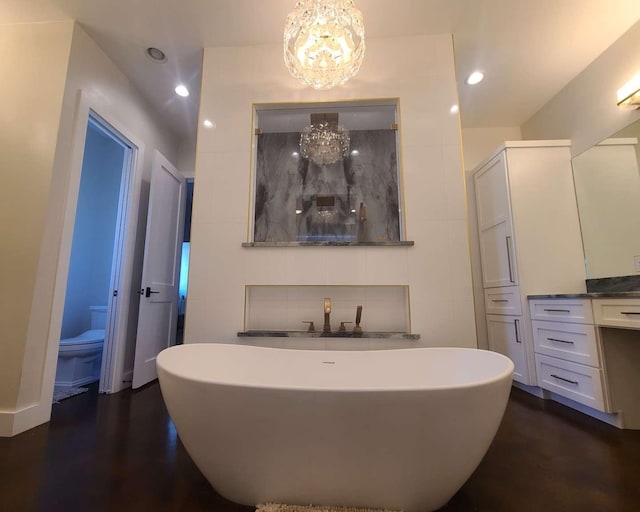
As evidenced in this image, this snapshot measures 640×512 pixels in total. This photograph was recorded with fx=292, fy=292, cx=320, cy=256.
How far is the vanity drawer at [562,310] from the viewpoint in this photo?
1.88 meters

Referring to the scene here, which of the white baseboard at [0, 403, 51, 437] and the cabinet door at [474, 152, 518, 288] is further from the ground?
the cabinet door at [474, 152, 518, 288]

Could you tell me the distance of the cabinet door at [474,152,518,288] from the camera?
2.54 metres

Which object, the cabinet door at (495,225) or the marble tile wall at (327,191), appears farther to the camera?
the cabinet door at (495,225)

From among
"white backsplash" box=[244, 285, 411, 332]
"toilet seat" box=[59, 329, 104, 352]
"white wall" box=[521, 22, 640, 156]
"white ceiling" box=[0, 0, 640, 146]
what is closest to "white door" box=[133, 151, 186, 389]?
"toilet seat" box=[59, 329, 104, 352]

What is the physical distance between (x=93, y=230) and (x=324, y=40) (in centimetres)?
319

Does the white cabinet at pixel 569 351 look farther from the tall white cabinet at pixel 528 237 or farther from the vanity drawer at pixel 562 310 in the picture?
the tall white cabinet at pixel 528 237

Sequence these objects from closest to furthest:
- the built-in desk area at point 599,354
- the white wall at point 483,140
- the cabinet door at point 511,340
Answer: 1. the built-in desk area at point 599,354
2. the cabinet door at point 511,340
3. the white wall at point 483,140

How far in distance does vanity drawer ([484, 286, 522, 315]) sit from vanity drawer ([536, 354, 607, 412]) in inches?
15.9

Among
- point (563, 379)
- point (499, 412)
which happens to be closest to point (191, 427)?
point (499, 412)

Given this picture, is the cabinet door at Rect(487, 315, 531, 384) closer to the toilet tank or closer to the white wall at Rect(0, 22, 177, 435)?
the white wall at Rect(0, 22, 177, 435)

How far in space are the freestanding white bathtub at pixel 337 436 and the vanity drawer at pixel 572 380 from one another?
1306 mm

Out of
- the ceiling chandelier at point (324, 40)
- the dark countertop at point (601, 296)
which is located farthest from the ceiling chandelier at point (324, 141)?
the dark countertop at point (601, 296)

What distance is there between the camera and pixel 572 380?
1.97m

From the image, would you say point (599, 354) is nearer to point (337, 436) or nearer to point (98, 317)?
point (337, 436)
